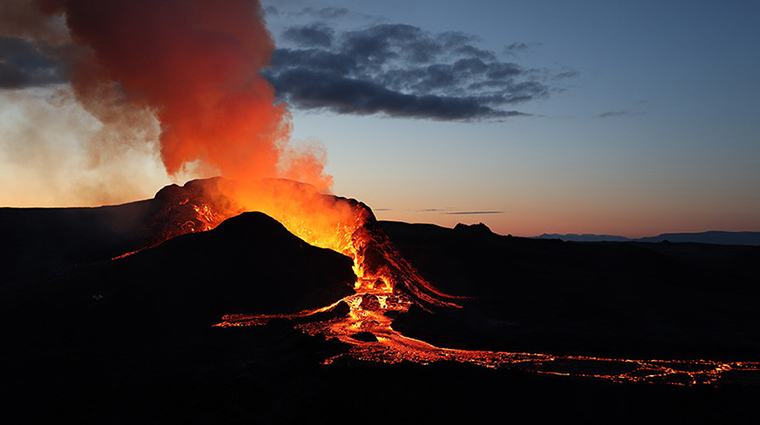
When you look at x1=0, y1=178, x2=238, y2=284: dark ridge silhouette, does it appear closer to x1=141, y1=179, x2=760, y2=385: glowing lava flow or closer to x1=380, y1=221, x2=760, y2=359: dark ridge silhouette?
x1=141, y1=179, x2=760, y2=385: glowing lava flow

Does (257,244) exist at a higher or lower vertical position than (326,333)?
higher

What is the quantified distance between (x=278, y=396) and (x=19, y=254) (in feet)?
101

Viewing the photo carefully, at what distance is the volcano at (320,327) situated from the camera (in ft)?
41.4

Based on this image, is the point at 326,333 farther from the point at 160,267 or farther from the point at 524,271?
the point at 524,271

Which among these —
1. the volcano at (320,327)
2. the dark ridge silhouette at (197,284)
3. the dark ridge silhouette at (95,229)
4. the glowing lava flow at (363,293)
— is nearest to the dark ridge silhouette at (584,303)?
the volcano at (320,327)

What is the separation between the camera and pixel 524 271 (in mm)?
38656

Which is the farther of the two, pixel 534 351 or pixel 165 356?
pixel 534 351

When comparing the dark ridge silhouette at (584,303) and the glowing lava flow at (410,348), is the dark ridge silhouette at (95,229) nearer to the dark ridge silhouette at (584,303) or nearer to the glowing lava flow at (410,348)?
Answer: the glowing lava flow at (410,348)

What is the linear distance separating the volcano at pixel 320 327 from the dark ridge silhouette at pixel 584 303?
0.15m

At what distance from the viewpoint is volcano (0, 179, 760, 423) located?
41.4 ft

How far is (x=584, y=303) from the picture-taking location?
26812mm

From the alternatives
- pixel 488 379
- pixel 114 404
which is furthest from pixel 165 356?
pixel 488 379

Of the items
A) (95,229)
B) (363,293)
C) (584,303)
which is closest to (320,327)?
(363,293)

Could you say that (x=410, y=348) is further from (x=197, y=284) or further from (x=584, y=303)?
(x=584, y=303)
